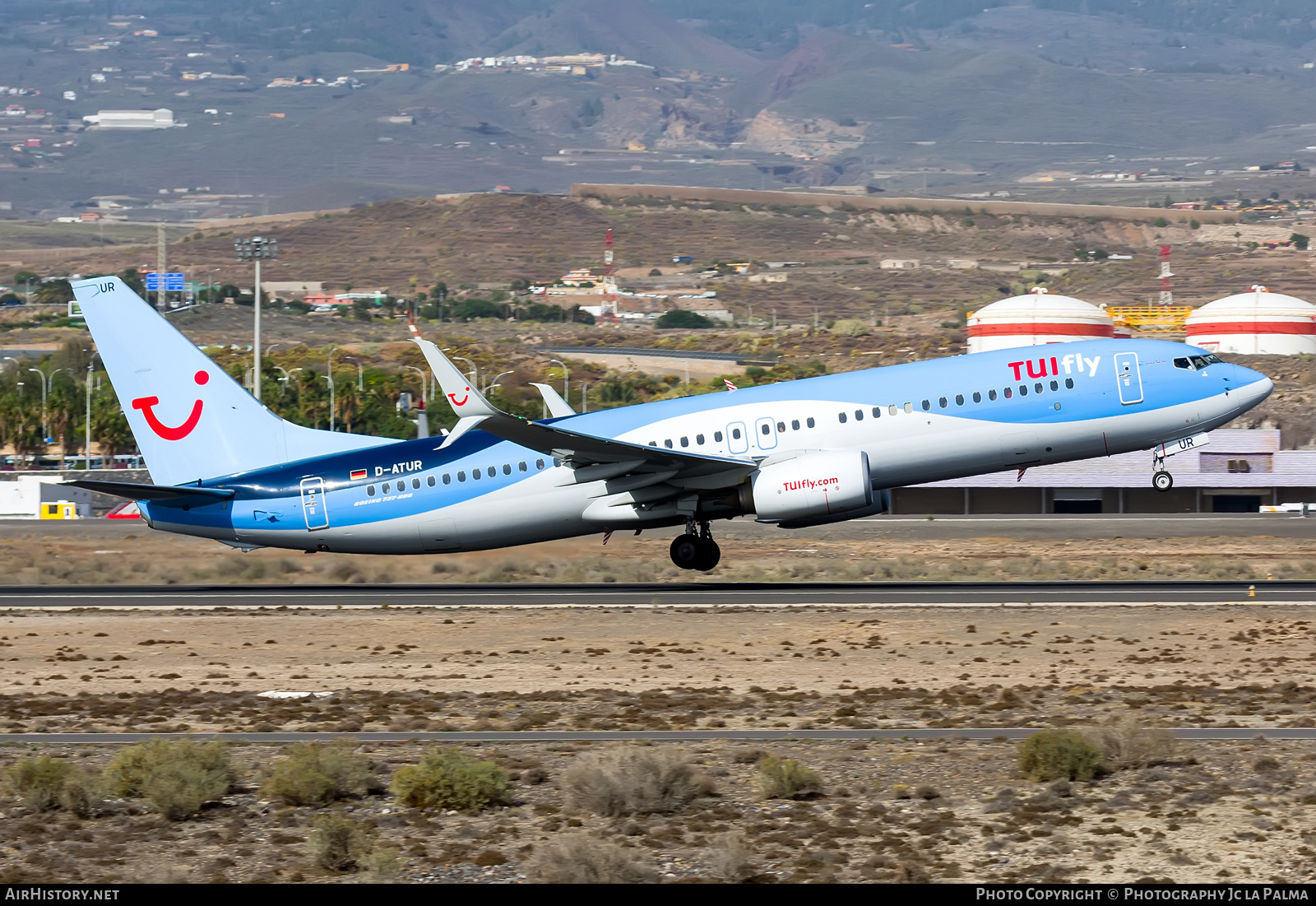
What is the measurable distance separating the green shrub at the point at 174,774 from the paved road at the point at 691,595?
1827 cm

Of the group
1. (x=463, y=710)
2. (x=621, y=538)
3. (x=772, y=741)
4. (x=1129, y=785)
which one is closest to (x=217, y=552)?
(x=621, y=538)

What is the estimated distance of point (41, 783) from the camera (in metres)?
19.4

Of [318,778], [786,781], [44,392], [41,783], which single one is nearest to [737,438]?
[786,781]

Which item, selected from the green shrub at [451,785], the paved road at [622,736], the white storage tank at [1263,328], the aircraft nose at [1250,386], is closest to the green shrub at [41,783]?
the paved road at [622,736]

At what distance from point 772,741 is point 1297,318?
143388 millimetres

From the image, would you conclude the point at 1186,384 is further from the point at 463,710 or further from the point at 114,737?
the point at 114,737

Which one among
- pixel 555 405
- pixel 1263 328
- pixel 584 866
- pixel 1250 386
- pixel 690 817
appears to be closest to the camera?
pixel 584 866

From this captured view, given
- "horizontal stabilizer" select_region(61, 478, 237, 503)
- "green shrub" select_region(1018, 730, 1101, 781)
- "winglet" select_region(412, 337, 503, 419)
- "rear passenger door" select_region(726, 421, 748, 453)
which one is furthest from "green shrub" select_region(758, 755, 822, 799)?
"horizontal stabilizer" select_region(61, 478, 237, 503)

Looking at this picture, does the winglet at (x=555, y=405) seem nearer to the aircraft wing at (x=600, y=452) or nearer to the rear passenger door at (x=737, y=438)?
the aircraft wing at (x=600, y=452)

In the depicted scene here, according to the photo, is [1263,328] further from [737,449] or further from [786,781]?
[786,781]

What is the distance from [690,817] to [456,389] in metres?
17.4

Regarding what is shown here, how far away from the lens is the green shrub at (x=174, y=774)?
19.1 meters

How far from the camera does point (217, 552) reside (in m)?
54.2

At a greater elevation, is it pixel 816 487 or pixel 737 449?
pixel 737 449
